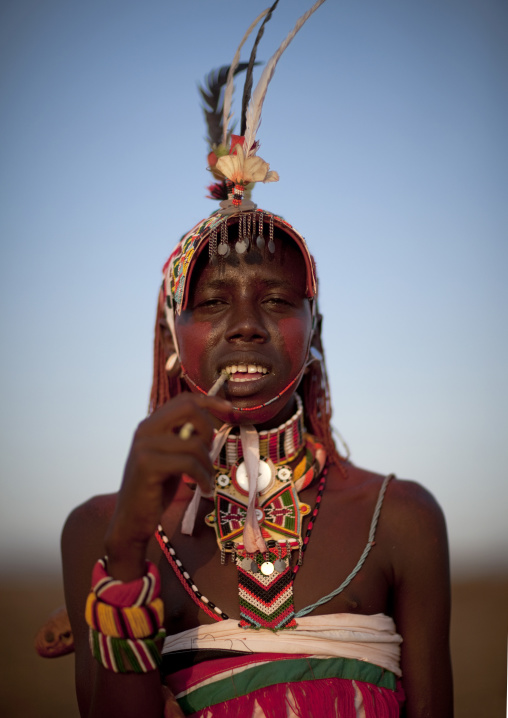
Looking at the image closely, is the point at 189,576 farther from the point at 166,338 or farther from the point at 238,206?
the point at 238,206

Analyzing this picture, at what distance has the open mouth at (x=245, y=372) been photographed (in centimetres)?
274

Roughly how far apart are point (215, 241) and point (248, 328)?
15.8 inches

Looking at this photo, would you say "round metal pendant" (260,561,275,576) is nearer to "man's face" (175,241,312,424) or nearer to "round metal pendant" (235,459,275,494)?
"round metal pendant" (235,459,275,494)

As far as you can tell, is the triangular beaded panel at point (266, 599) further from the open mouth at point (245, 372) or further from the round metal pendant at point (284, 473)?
the open mouth at point (245, 372)

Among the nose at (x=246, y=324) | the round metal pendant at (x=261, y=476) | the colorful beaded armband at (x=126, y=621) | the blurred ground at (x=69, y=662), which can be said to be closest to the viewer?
the colorful beaded armband at (x=126, y=621)

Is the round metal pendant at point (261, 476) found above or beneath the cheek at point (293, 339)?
beneath

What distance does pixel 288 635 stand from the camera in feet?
8.71

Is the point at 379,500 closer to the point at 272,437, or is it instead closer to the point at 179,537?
the point at 272,437

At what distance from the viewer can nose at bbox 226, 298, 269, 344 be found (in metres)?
2.72

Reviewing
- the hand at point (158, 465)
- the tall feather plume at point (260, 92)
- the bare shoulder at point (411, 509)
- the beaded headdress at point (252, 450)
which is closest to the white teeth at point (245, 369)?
the beaded headdress at point (252, 450)

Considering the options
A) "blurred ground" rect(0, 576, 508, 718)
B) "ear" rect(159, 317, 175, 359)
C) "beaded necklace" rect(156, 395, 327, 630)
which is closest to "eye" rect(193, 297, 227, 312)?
"ear" rect(159, 317, 175, 359)

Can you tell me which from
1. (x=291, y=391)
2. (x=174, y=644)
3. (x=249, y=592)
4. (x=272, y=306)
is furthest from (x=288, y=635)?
(x=272, y=306)

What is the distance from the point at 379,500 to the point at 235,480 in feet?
1.89

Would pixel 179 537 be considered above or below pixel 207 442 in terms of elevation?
below
